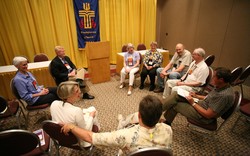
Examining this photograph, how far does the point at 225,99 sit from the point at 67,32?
4.54 m

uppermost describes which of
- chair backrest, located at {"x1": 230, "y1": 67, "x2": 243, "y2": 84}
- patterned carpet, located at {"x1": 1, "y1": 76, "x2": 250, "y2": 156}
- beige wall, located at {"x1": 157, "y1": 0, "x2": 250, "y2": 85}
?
beige wall, located at {"x1": 157, "y1": 0, "x2": 250, "y2": 85}

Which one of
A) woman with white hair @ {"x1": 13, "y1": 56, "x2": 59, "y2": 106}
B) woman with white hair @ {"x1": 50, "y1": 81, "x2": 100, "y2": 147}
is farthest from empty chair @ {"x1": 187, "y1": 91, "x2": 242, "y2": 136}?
woman with white hair @ {"x1": 13, "y1": 56, "x2": 59, "y2": 106}

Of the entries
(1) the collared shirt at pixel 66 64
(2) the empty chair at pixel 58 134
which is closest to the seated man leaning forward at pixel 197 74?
(2) the empty chair at pixel 58 134

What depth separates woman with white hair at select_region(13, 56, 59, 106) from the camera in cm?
213

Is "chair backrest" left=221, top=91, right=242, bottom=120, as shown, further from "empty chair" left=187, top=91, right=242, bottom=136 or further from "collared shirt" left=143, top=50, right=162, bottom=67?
"collared shirt" left=143, top=50, right=162, bottom=67

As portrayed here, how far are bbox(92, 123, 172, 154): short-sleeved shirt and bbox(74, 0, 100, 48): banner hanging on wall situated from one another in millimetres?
4462

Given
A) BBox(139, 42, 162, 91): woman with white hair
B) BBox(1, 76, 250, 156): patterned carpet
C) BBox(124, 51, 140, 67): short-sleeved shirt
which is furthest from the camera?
BBox(124, 51, 140, 67): short-sleeved shirt

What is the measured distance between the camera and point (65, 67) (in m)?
2.95

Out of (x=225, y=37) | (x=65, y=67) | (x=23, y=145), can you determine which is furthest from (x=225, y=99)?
(x=225, y=37)

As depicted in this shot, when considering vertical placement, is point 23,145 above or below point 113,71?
above

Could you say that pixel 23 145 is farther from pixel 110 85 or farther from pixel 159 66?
pixel 159 66

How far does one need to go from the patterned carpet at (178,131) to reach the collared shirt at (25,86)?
1.95 feet

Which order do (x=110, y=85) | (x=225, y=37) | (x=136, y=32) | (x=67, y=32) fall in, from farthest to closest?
1. (x=136, y=32)
2. (x=67, y=32)
3. (x=225, y=37)
4. (x=110, y=85)

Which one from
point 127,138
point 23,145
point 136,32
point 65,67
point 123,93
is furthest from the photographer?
point 136,32
